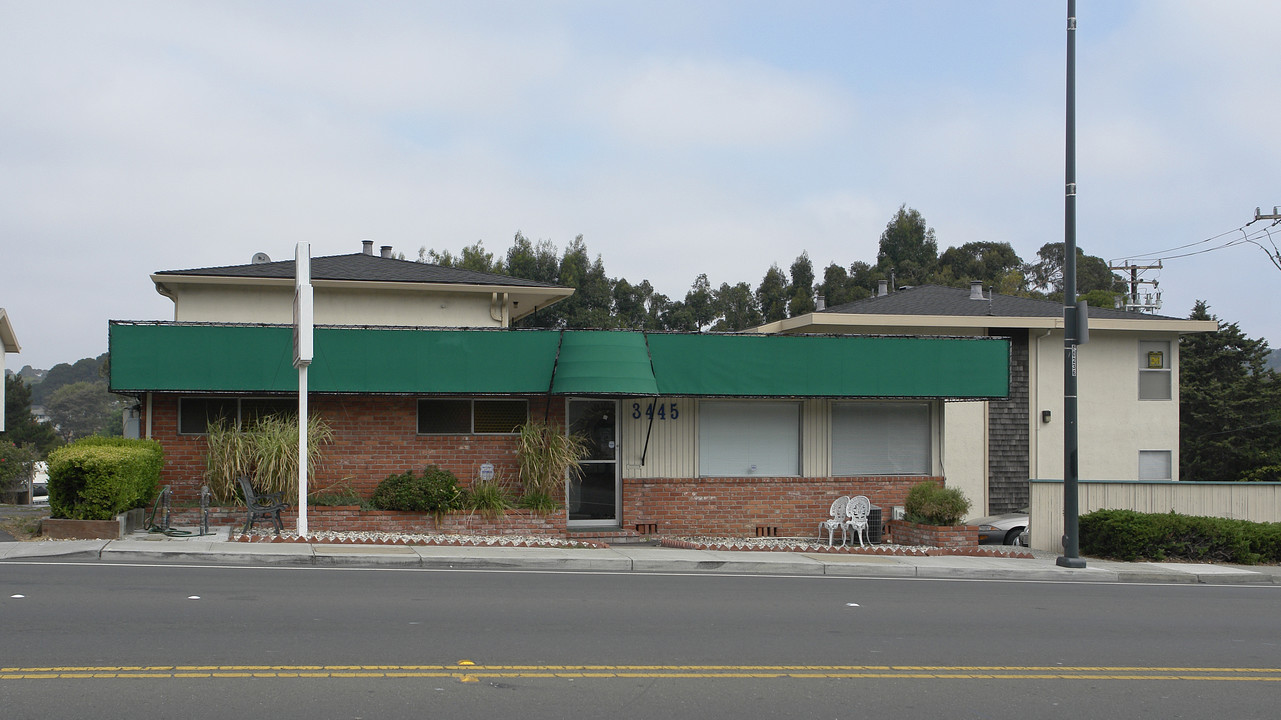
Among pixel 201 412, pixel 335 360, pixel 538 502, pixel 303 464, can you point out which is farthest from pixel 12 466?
pixel 538 502

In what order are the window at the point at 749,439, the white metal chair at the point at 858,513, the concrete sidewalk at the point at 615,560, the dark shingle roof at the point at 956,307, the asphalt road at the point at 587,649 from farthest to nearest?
the dark shingle roof at the point at 956,307, the window at the point at 749,439, the white metal chair at the point at 858,513, the concrete sidewalk at the point at 615,560, the asphalt road at the point at 587,649

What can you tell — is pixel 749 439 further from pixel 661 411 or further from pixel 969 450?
pixel 969 450

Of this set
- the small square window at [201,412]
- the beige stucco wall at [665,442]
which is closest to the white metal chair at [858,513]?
the beige stucco wall at [665,442]

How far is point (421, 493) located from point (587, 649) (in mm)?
9409

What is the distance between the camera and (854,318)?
25.2 meters

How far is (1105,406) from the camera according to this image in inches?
1057

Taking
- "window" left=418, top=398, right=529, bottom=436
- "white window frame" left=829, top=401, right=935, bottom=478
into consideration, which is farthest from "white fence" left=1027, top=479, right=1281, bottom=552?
"window" left=418, top=398, right=529, bottom=436

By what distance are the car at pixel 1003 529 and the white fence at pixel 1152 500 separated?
228 cm

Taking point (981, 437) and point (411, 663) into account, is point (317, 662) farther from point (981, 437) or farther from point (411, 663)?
point (981, 437)

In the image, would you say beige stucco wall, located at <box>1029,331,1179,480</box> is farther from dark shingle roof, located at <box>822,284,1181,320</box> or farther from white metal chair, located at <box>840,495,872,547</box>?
white metal chair, located at <box>840,495,872,547</box>

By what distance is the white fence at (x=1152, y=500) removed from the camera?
19062 mm

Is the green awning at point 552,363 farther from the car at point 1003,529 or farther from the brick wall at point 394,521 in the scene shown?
the car at point 1003,529

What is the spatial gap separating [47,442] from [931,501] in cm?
6826

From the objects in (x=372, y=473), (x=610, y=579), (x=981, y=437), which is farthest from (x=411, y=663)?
(x=981, y=437)
